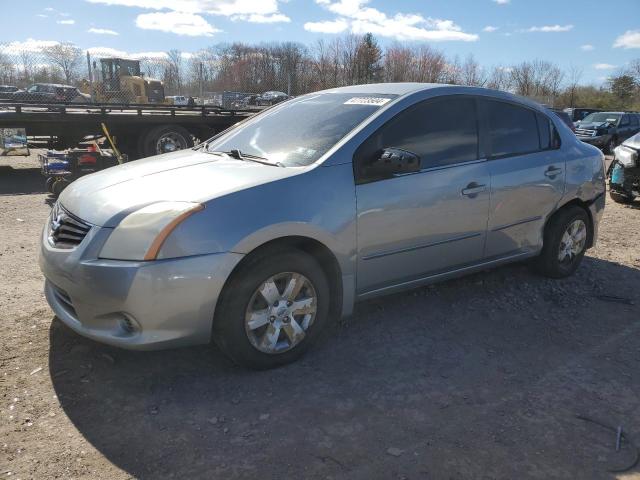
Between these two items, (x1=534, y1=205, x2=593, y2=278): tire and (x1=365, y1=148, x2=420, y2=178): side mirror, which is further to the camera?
(x1=534, y1=205, x2=593, y2=278): tire

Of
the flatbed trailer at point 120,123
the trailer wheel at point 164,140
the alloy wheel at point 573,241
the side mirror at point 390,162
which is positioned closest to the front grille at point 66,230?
the side mirror at point 390,162

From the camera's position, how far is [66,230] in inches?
124

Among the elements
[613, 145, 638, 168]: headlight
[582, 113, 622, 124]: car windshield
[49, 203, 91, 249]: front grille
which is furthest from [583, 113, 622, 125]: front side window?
[49, 203, 91, 249]: front grille

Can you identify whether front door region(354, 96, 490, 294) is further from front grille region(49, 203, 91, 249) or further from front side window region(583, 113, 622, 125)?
front side window region(583, 113, 622, 125)

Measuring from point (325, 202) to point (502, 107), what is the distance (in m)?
2.08

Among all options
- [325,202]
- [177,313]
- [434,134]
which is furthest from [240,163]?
[434,134]

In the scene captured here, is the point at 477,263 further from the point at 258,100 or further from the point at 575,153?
the point at 258,100

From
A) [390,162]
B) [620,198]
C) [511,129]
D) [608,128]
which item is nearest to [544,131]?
[511,129]

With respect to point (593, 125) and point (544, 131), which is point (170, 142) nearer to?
point (544, 131)

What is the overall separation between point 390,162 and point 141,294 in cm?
175

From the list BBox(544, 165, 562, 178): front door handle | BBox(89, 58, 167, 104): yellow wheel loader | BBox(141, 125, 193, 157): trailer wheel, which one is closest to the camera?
BBox(544, 165, 562, 178): front door handle

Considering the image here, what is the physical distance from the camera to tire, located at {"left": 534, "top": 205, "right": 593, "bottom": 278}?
487cm

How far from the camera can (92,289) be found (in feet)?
9.37

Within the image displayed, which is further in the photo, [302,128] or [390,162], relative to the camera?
[302,128]
